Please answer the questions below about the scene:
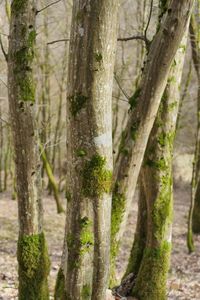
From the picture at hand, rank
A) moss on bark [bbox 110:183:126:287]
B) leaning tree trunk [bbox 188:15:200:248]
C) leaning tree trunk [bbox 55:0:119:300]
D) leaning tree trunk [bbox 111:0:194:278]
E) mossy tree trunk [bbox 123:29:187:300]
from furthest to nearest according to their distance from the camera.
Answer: leaning tree trunk [bbox 188:15:200:248], mossy tree trunk [bbox 123:29:187:300], moss on bark [bbox 110:183:126:287], leaning tree trunk [bbox 111:0:194:278], leaning tree trunk [bbox 55:0:119:300]

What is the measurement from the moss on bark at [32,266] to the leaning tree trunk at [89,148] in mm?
492

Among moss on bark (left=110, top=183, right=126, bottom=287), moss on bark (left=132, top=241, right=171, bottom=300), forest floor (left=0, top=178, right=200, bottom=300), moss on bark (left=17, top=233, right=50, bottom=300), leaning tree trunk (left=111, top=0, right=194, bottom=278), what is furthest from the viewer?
forest floor (left=0, top=178, right=200, bottom=300)

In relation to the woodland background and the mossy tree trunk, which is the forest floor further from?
the mossy tree trunk

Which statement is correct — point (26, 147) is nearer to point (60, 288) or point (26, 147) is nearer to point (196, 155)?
point (60, 288)

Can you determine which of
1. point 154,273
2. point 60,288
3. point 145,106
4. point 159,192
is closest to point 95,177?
point 145,106

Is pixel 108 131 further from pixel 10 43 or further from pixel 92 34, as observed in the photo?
pixel 10 43

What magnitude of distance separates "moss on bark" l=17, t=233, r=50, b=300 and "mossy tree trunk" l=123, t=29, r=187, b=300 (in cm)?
160

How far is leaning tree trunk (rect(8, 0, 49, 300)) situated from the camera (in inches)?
161

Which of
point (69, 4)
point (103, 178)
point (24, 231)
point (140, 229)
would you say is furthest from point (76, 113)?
point (69, 4)

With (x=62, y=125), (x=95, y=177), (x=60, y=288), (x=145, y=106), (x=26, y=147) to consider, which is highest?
(x=145, y=106)

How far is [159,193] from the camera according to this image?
5.39 m

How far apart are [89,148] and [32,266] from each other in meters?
1.71

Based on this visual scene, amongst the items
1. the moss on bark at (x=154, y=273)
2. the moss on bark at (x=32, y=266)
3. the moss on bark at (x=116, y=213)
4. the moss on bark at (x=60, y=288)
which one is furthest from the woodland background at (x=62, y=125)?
the moss on bark at (x=154, y=273)

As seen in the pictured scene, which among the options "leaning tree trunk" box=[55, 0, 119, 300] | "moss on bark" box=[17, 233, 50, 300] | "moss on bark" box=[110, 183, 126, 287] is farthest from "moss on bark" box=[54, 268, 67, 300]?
"moss on bark" box=[110, 183, 126, 287]
